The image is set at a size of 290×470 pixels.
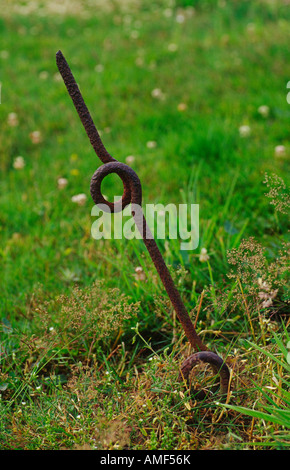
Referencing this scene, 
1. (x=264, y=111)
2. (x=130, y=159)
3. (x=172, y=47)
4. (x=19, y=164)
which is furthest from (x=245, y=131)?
(x=172, y=47)

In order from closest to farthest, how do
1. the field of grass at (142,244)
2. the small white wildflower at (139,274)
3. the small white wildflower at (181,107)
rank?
the field of grass at (142,244) < the small white wildflower at (139,274) < the small white wildflower at (181,107)

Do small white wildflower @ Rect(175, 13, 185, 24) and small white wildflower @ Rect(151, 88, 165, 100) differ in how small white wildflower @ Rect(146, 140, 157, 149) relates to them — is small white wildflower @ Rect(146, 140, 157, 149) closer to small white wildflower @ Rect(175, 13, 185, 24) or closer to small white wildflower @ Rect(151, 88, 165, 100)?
small white wildflower @ Rect(151, 88, 165, 100)

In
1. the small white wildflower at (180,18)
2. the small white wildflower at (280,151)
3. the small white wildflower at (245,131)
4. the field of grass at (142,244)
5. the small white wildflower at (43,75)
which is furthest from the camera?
the small white wildflower at (180,18)

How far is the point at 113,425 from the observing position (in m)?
1.48

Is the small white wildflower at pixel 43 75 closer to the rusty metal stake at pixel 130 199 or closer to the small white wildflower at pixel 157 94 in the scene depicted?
the small white wildflower at pixel 157 94

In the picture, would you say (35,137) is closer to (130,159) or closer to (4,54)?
(130,159)

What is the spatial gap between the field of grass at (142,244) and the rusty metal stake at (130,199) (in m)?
0.12

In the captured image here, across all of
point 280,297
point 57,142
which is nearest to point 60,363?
point 280,297

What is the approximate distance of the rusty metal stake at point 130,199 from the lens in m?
1.42

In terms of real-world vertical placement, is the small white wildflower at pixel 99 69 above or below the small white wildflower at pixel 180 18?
below

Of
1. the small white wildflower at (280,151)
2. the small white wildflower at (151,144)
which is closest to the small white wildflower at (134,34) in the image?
the small white wildflower at (151,144)

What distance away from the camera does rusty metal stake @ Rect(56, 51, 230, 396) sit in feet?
4.67
